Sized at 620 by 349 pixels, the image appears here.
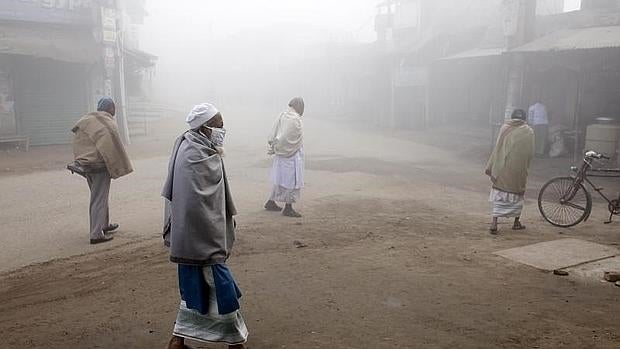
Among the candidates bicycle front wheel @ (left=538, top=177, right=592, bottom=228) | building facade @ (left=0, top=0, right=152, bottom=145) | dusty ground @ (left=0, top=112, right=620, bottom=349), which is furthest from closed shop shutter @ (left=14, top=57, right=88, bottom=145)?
bicycle front wheel @ (left=538, top=177, right=592, bottom=228)

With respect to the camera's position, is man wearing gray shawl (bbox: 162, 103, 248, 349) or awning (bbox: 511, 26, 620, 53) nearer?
man wearing gray shawl (bbox: 162, 103, 248, 349)

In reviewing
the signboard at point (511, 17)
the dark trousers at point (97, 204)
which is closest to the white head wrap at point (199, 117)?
the dark trousers at point (97, 204)

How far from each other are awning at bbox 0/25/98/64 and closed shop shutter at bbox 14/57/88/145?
2.80ft

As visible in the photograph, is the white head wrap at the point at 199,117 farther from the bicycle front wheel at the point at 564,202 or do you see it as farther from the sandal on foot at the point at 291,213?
the bicycle front wheel at the point at 564,202

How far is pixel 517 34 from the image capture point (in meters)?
15.6

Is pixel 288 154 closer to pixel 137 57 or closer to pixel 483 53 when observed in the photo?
pixel 483 53

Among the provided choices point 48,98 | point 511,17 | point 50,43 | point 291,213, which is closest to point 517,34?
point 511,17

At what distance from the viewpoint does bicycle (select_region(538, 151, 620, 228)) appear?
7.12m

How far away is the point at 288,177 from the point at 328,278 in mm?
2855

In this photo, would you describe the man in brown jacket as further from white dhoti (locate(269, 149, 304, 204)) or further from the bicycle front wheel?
the bicycle front wheel

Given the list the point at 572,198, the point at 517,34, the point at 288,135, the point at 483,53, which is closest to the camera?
the point at 572,198

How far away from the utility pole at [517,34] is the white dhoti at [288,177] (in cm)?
1033

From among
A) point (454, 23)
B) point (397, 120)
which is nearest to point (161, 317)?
point (397, 120)

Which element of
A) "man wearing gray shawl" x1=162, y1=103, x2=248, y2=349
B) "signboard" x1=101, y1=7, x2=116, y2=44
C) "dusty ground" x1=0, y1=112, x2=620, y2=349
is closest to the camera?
"man wearing gray shawl" x1=162, y1=103, x2=248, y2=349
